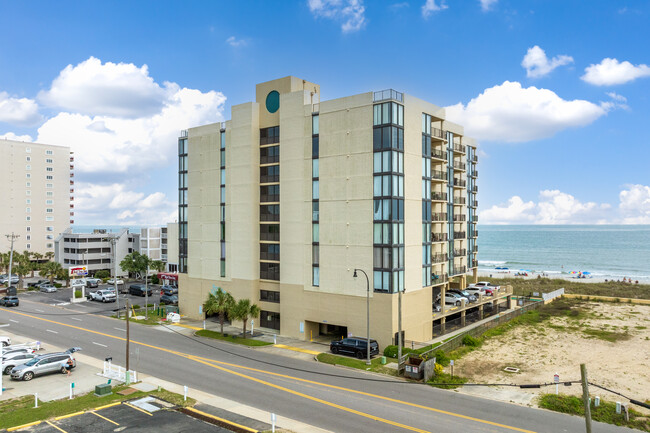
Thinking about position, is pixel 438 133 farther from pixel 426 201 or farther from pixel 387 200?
pixel 387 200

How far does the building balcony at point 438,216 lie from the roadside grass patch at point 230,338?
2407 centimetres

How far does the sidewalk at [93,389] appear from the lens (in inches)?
1049

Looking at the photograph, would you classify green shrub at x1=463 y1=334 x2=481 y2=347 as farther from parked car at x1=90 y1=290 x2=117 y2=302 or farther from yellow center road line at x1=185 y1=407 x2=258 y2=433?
parked car at x1=90 y1=290 x2=117 y2=302

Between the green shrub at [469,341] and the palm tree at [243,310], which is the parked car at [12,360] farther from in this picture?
the green shrub at [469,341]

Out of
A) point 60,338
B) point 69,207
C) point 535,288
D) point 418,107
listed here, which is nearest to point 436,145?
point 418,107

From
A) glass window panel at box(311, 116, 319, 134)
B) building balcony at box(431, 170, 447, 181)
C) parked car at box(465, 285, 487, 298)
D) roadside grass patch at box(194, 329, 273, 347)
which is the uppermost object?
glass window panel at box(311, 116, 319, 134)

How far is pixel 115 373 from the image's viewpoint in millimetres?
35312

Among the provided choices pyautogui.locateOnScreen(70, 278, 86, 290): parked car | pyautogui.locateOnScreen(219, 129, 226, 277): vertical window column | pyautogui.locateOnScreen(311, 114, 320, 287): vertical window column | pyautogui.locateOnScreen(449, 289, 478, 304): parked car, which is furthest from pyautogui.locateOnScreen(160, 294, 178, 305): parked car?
pyautogui.locateOnScreen(449, 289, 478, 304): parked car

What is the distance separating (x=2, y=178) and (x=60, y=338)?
333 feet

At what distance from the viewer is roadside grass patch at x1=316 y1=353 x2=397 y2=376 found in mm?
37000

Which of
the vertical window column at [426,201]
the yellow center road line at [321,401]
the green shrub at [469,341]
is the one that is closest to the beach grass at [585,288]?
the green shrub at [469,341]

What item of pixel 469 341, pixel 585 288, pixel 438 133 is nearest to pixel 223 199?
pixel 438 133

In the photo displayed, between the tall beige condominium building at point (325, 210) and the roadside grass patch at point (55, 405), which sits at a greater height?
the tall beige condominium building at point (325, 210)

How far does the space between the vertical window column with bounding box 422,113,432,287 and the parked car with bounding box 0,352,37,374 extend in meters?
38.5
